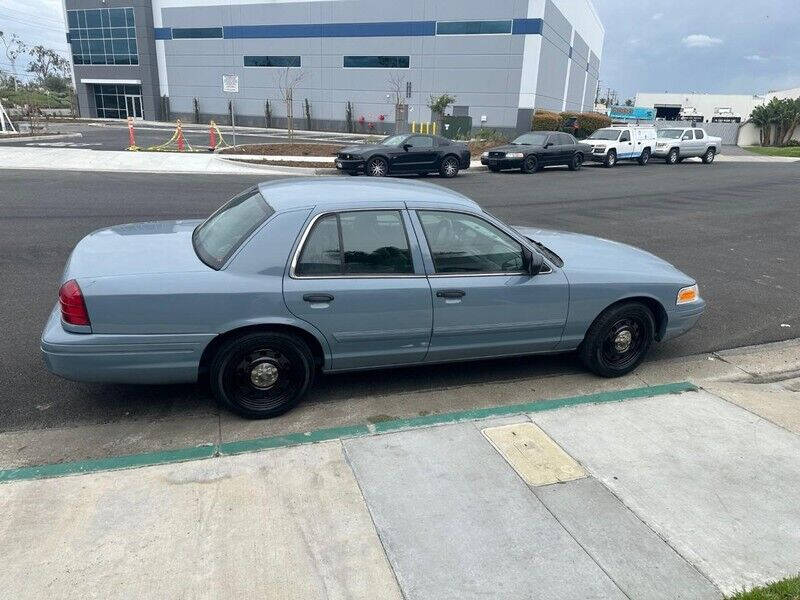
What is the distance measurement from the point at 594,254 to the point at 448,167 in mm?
15091

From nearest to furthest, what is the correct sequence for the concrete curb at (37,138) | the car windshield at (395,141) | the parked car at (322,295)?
the parked car at (322,295), the car windshield at (395,141), the concrete curb at (37,138)

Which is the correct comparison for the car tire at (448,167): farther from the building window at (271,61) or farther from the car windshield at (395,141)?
the building window at (271,61)

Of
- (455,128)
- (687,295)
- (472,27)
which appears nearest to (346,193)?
(687,295)

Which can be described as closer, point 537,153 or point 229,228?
point 229,228

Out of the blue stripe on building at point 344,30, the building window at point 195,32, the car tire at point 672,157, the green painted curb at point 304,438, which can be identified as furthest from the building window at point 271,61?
the green painted curb at point 304,438

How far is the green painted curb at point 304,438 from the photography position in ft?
10.5

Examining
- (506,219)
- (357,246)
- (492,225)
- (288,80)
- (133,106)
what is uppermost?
(288,80)

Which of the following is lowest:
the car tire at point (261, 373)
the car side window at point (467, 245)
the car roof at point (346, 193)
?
the car tire at point (261, 373)

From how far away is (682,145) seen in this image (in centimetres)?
2817

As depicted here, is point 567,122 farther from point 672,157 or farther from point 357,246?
point 357,246

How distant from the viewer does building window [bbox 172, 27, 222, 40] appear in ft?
148

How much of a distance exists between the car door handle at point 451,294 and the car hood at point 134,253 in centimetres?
155

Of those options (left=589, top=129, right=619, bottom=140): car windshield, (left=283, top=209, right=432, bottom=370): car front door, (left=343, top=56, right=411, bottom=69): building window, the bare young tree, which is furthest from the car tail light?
the bare young tree

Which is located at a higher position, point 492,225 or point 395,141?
point 395,141
